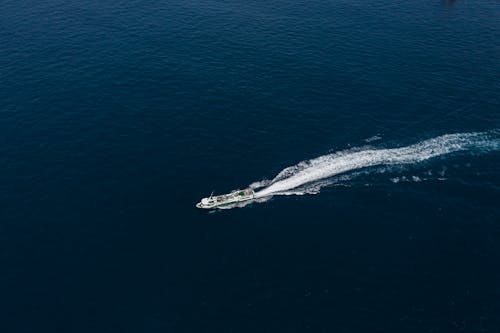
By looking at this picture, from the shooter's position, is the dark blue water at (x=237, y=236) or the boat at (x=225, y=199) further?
the boat at (x=225, y=199)

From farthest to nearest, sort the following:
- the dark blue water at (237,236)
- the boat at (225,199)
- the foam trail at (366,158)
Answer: the foam trail at (366,158), the boat at (225,199), the dark blue water at (237,236)

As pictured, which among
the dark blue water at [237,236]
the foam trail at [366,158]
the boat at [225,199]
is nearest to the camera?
the dark blue water at [237,236]

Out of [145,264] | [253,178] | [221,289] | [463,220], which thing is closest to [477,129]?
[463,220]

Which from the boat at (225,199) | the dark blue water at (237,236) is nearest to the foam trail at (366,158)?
Result: the dark blue water at (237,236)

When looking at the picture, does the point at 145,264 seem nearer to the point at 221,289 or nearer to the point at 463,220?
the point at 221,289

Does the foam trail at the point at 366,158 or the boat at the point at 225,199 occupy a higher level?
the foam trail at the point at 366,158

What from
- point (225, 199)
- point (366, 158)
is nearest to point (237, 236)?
point (225, 199)

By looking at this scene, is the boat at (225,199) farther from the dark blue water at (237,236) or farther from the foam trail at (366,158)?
the foam trail at (366,158)
